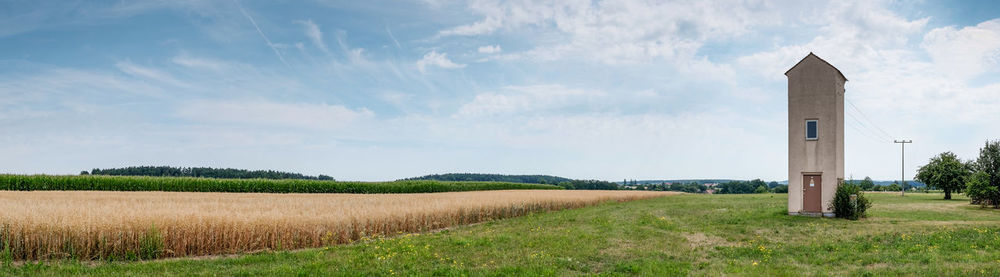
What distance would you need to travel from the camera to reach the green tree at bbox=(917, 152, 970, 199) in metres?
52.9

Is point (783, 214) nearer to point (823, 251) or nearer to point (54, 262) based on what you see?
point (823, 251)

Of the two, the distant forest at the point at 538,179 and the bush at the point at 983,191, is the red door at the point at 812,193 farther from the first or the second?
the distant forest at the point at 538,179

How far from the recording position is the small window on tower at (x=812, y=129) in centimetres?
2800

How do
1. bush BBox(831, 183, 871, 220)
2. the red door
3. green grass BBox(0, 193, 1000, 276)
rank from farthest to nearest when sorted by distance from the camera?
the red door < bush BBox(831, 183, 871, 220) < green grass BBox(0, 193, 1000, 276)

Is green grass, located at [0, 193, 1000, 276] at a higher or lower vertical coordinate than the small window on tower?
lower

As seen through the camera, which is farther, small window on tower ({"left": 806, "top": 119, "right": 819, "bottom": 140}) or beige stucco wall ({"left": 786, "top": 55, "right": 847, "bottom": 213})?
small window on tower ({"left": 806, "top": 119, "right": 819, "bottom": 140})

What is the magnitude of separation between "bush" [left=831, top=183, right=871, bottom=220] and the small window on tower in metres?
2.69

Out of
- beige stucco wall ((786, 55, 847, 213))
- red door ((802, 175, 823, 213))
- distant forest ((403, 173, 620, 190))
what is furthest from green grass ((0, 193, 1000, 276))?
distant forest ((403, 173, 620, 190))

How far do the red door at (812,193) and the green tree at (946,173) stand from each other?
3519cm

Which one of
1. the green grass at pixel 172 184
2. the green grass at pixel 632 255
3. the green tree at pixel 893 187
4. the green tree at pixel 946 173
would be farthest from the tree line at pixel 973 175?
the green tree at pixel 893 187

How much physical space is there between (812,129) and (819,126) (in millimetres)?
347

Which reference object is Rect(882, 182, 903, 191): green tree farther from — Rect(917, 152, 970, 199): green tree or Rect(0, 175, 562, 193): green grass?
Rect(0, 175, 562, 193): green grass

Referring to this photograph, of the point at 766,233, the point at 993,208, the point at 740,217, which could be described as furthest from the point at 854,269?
the point at 993,208

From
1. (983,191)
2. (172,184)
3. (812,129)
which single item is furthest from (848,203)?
(172,184)
